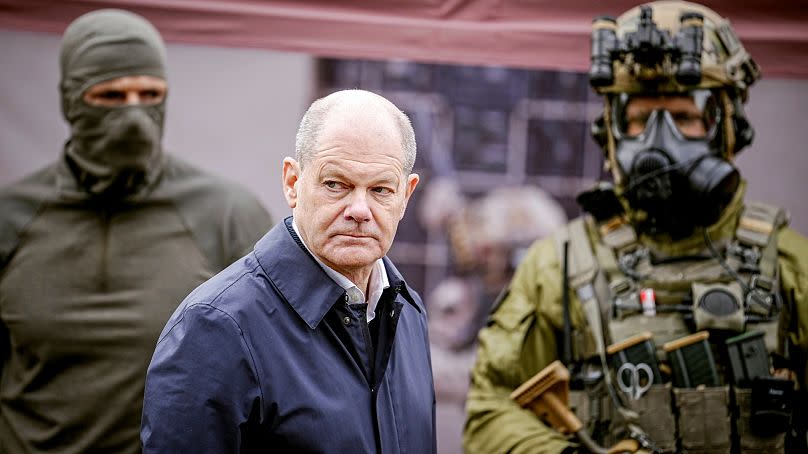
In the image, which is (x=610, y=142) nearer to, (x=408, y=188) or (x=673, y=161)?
(x=673, y=161)

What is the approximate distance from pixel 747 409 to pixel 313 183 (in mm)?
2018

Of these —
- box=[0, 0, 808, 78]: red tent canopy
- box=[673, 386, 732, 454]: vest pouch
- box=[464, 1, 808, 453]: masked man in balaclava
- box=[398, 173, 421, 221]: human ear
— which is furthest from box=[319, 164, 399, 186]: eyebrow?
box=[0, 0, 808, 78]: red tent canopy

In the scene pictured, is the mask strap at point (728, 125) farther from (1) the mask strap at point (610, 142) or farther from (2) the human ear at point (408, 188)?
(2) the human ear at point (408, 188)

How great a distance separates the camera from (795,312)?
3.65m

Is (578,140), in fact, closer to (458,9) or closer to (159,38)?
(458,9)

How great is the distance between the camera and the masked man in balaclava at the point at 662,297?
11.7 feet

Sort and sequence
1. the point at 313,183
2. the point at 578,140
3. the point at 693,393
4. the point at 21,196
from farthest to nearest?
the point at 578,140 < the point at 21,196 < the point at 693,393 < the point at 313,183

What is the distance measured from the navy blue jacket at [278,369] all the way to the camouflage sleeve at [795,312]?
179 cm

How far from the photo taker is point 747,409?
3.55 meters

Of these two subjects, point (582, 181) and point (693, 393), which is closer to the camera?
point (693, 393)

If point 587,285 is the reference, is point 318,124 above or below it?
above

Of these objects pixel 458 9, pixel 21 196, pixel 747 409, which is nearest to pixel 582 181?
pixel 458 9

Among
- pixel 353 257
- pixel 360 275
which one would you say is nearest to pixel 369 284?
pixel 360 275

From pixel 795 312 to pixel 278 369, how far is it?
7.31ft
